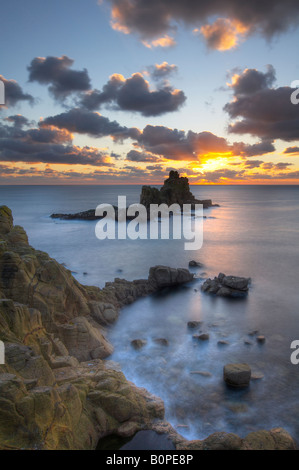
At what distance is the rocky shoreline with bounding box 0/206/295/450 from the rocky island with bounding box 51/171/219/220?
227 feet

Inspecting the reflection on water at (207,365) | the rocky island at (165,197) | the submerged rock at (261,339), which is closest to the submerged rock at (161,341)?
the reflection on water at (207,365)

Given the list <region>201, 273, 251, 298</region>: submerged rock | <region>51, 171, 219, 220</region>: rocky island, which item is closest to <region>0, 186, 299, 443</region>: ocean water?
<region>201, 273, 251, 298</region>: submerged rock

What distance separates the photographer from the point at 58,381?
1052cm

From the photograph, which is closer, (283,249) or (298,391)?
(298,391)

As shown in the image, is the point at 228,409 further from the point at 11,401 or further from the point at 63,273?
the point at 63,273

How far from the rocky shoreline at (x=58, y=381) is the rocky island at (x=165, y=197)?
69039 millimetres

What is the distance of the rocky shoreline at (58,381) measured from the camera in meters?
7.86

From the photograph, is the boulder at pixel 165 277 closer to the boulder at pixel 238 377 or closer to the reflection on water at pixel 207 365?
the reflection on water at pixel 207 365

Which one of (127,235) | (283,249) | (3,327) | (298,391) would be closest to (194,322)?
(298,391)

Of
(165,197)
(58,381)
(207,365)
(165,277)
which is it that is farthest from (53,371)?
(165,197)

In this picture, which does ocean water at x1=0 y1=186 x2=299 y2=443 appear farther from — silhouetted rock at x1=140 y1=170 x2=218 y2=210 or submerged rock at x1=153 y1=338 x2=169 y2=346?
silhouetted rock at x1=140 y1=170 x2=218 y2=210

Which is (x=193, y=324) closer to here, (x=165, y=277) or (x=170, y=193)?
(x=165, y=277)

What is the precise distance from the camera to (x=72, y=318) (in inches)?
663

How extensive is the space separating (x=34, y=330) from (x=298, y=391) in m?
12.3
